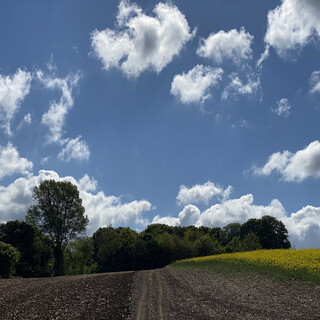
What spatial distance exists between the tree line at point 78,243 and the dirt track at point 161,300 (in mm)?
18756

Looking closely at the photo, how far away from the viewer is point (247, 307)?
18.0 m

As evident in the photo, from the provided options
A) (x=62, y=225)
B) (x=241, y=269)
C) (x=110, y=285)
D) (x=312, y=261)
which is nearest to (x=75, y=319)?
(x=110, y=285)

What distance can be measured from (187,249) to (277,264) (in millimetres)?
42031

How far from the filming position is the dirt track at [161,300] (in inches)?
655

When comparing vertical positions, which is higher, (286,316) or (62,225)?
(62,225)

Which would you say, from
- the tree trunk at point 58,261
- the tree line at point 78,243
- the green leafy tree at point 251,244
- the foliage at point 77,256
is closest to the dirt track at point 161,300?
the tree line at point 78,243

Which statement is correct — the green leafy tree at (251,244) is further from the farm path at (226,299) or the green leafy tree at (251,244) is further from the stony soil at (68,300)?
the stony soil at (68,300)

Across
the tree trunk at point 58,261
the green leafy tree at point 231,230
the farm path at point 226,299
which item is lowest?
the farm path at point 226,299

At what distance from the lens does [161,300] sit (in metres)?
20.2

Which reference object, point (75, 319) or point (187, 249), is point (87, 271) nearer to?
point (187, 249)

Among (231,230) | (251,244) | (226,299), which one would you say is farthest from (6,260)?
(231,230)

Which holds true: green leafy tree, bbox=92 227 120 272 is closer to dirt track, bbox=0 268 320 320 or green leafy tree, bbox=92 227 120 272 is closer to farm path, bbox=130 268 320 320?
dirt track, bbox=0 268 320 320

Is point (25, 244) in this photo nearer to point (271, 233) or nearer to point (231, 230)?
point (271, 233)

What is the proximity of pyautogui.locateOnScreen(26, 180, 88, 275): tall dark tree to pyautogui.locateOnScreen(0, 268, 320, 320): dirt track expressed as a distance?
25373 mm
